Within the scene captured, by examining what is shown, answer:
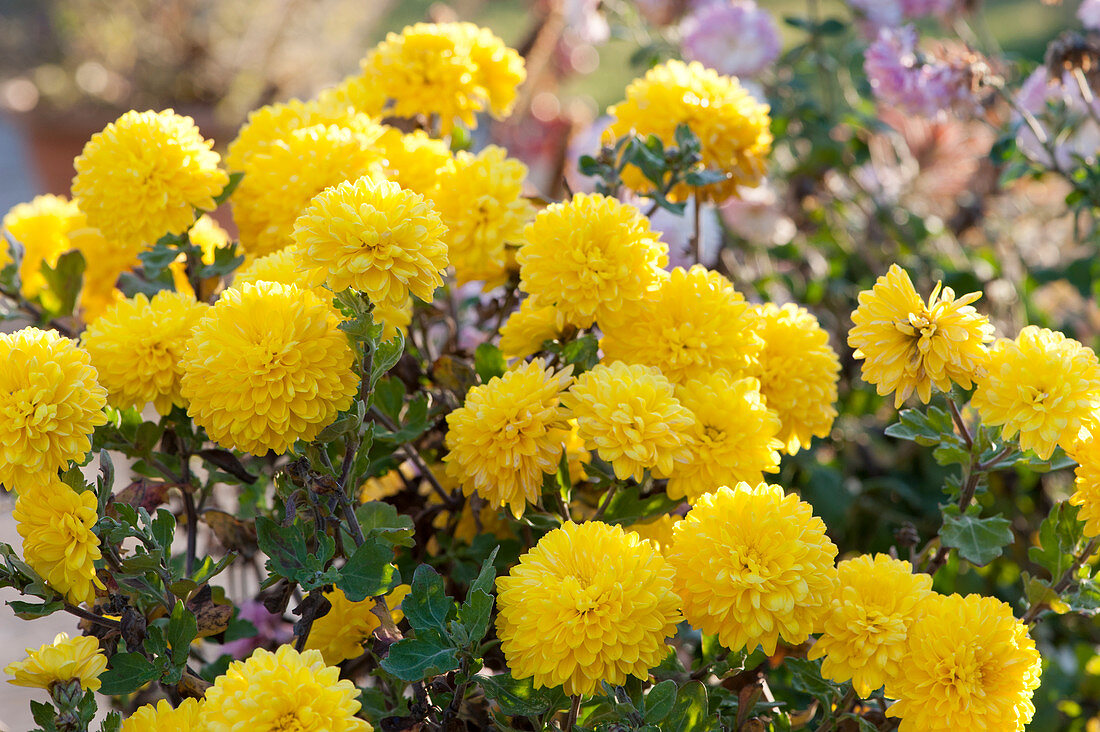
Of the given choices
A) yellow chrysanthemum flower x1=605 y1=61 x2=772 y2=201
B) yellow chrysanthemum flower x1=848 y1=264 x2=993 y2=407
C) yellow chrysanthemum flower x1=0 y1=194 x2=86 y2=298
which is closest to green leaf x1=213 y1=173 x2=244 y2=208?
yellow chrysanthemum flower x1=0 y1=194 x2=86 y2=298

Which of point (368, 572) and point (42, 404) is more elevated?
point (42, 404)

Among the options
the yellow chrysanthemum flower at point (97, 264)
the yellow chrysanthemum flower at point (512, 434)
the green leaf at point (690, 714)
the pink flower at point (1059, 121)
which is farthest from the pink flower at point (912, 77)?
the yellow chrysanthemum flower at point (97, 264)

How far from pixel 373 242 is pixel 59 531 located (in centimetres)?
30

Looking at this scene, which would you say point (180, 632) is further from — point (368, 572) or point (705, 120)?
point (705, 120)

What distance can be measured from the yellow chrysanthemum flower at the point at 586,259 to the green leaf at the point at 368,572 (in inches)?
9.4

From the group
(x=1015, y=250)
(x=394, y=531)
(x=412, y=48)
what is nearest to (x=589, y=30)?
(x=412, y=48)

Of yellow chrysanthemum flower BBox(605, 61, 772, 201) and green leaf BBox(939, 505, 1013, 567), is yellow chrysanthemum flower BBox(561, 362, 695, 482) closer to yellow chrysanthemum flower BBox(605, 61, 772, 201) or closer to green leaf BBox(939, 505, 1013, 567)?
green leaf BBox(939, 505, 1013, 567)

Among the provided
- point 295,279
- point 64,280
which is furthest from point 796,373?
point 64,280

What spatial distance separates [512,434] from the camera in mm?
702

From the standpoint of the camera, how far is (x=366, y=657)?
905 millimetres

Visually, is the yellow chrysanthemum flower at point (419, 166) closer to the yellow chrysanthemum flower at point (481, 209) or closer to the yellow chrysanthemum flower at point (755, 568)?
the yellow chrysanthemum flower at point (481, 209)

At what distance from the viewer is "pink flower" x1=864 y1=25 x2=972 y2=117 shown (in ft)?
3.75

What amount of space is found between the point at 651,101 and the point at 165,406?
1.88ft

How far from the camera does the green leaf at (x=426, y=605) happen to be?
67 cm
